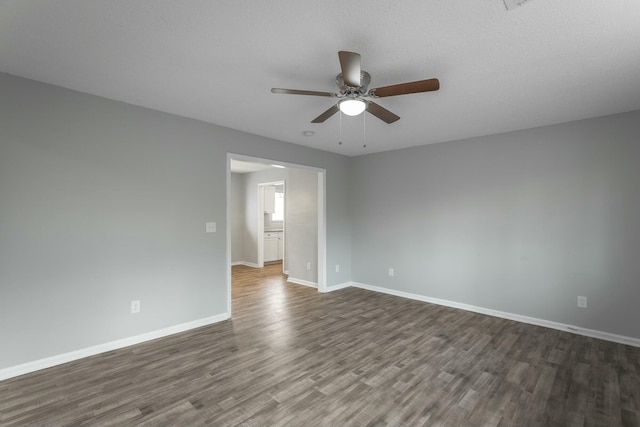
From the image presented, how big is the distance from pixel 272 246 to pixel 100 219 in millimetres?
5301

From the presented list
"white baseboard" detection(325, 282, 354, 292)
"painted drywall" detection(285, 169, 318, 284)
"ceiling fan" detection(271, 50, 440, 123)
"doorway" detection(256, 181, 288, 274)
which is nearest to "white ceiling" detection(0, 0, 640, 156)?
"ceiling fan" detection(271, 50, 440, 123)

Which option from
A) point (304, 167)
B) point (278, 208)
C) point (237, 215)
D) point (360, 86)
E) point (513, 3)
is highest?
point (513, 3)

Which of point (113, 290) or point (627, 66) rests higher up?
point (627, 66)

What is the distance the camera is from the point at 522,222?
376cm

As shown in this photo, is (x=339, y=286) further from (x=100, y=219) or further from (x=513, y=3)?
(x=513, y=3)

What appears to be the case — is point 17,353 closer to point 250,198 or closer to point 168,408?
point 168,408

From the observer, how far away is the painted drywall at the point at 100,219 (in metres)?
2.43

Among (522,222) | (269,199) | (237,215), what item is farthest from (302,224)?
(522,222)

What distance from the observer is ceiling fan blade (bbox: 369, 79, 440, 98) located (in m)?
1.91

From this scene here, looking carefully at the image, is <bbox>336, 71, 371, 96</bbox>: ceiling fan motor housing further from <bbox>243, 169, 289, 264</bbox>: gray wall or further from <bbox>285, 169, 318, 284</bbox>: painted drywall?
<bbox>243, 169, 289, 264</bbox>: gray wall

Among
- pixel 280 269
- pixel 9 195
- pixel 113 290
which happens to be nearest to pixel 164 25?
pixel 9 195

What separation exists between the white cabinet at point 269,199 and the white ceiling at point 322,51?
4.62 meters

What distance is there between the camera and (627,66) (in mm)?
2211

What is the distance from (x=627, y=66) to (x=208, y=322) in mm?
4598
